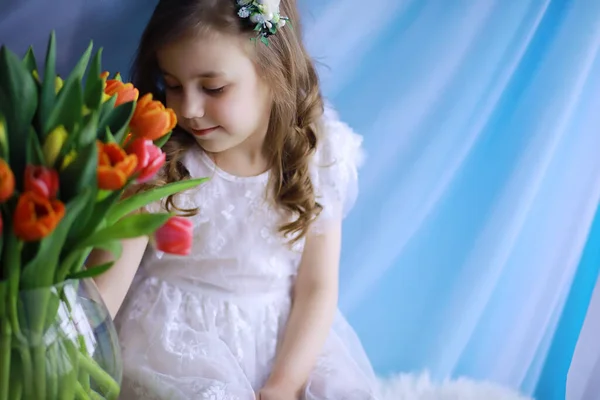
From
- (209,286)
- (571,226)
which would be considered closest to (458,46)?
(571,226)

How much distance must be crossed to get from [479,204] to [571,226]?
20cm

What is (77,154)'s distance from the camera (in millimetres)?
596

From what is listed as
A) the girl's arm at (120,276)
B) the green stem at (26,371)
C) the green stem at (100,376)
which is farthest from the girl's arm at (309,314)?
the green stem at (26,371)

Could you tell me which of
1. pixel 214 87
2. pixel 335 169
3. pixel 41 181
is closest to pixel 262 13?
pixel 214 87

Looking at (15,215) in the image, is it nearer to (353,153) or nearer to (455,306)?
(353,153)

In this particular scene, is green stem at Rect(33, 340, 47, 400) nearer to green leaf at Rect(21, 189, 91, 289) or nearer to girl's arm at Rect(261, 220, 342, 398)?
green leaf at Rect(21, 189, 91, 289)

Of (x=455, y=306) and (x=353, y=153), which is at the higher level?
(x=353, y=153)

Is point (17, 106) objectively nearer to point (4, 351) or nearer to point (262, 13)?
point (4, 351)

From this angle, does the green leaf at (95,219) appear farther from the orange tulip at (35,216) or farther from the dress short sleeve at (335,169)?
the dress short sleeve at (335,169)

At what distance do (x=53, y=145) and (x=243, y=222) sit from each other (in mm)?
559

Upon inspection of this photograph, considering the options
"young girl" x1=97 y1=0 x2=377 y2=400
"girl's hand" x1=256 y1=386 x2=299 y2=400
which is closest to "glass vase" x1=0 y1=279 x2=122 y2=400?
"young girl" x1=97 y1=0 x2=377 y2=400

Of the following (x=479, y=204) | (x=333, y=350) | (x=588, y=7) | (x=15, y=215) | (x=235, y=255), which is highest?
(x=588, y=7)

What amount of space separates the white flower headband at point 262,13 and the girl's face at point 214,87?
38mm

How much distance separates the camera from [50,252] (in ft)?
1.93
